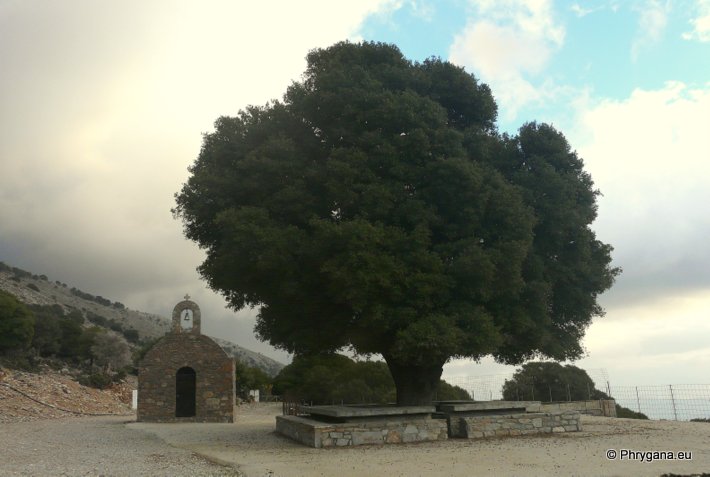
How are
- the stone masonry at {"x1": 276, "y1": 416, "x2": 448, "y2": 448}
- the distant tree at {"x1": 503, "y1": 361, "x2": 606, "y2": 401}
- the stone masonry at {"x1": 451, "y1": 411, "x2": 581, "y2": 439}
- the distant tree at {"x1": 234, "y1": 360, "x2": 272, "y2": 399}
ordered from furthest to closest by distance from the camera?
the distant tree at {"x1": 234, "y1": 360, "x2": 272, "y2": 399}
the distant tree at {"x1": 503, "y1": 361, "x2": 606, "y2": 401}
the stone masonry at {"x1": 451, "y1": 411, "x2": 581, "y2": 439}
the stone masonry at {"x1": 276, "y1": 416, "x2": 448, "y2": 448}

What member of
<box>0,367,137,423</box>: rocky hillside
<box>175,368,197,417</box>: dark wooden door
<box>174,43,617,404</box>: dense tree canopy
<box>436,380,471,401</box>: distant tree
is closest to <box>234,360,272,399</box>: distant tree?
<box>0,367,137,423</box>: rocky hillside

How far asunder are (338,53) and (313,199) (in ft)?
18.1

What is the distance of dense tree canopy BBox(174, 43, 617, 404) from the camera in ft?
50.9

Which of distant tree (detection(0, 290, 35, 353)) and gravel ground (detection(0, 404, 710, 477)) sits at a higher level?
distant tree (detection(0, 290, 35, 353))

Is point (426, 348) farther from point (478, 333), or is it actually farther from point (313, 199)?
point (313, 199)

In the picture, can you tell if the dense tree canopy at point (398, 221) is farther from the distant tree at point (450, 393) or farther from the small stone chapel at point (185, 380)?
the distant tree at point (450, 393)

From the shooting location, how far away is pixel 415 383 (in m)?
18.4

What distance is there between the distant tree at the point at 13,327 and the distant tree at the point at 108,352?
8.22 meters

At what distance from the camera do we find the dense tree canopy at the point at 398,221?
15.5 metres

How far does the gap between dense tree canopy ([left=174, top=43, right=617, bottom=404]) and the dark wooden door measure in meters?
10.1

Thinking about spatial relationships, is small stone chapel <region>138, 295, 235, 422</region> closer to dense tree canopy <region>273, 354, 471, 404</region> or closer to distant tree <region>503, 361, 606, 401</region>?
dense tree canopy <region>273, 354, 471, 404</region>

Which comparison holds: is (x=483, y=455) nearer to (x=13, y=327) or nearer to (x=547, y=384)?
(x=547, y=384)

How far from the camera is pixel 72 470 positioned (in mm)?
11742

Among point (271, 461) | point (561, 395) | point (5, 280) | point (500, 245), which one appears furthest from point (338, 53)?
point (5, 280)
